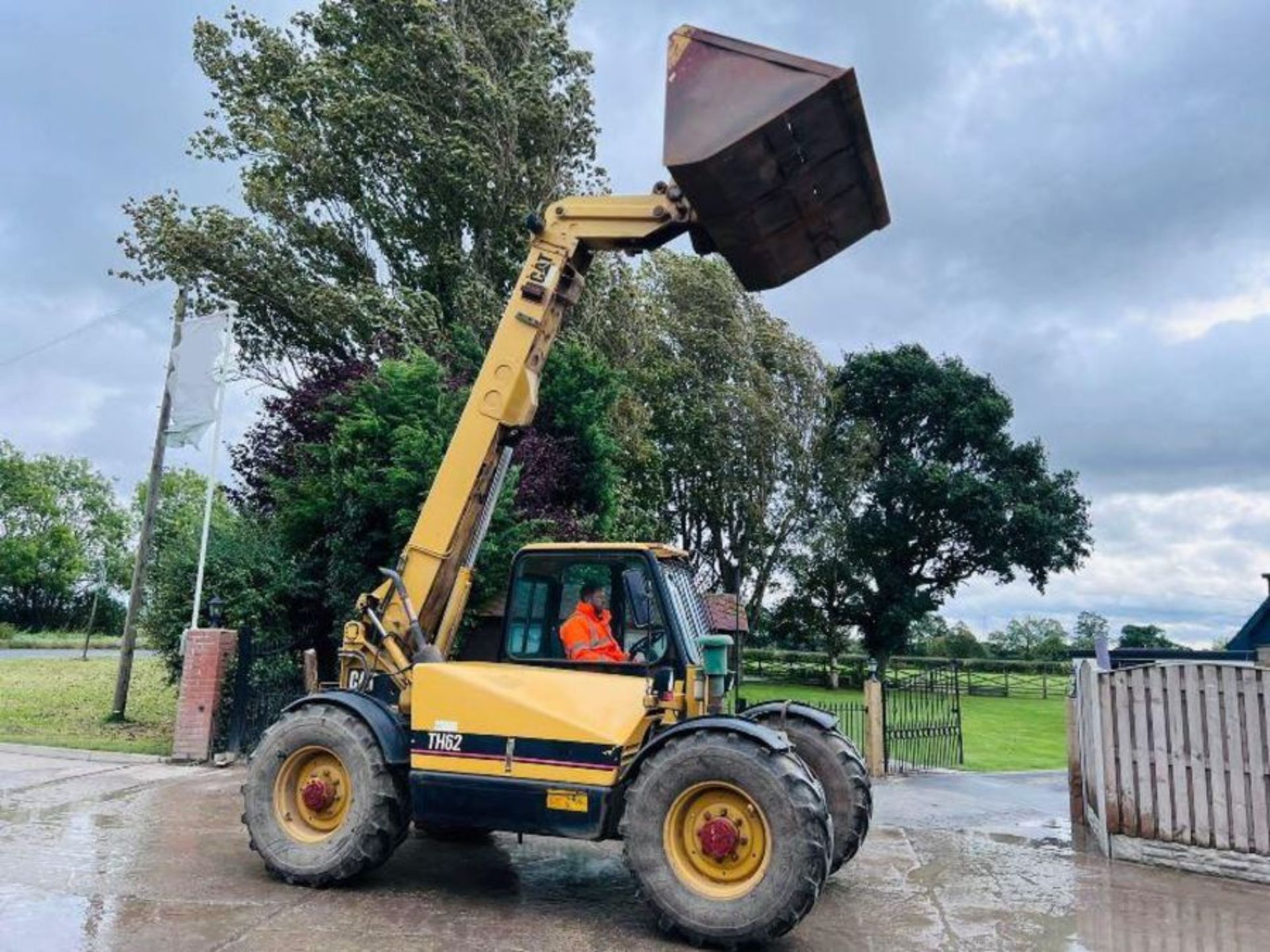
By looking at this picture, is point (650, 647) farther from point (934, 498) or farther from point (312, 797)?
point (934, 498)

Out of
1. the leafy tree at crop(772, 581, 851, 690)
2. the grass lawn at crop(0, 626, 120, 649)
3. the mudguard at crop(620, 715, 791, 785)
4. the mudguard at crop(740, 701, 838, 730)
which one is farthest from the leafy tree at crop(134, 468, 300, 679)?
the grass lawn at crop(0, 626, 120, 649)

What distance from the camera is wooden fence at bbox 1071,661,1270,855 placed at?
24.8 ft

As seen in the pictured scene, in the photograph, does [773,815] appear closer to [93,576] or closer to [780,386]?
[780,386]

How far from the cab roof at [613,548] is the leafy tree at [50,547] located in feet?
204

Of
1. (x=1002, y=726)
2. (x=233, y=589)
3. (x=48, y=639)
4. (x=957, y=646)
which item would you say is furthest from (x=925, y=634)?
(x=48, y=639)

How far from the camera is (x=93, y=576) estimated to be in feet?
203

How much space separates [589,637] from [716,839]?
163cm

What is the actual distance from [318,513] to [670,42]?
9611 mm

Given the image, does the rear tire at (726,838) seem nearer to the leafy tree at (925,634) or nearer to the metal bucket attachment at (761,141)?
the metal bucket attachment at (761,141)

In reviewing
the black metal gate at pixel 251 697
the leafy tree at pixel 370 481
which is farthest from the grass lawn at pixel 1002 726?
the black metal gate at pixel 251 697

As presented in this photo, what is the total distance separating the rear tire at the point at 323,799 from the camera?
20.3ft

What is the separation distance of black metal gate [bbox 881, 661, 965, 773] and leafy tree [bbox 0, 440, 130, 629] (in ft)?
191

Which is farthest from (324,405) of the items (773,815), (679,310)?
(679,310)

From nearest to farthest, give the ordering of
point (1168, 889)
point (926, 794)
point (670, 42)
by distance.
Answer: point (670, 42), point (1168, 889), point (926, 794)
